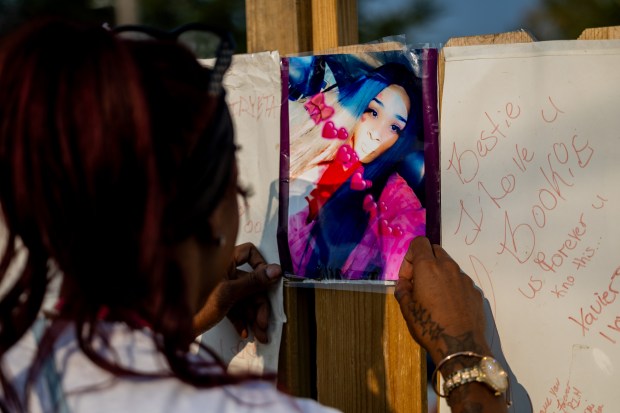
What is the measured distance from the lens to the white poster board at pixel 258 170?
188cm

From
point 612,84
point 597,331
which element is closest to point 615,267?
point 597,331

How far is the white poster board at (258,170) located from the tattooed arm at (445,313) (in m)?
0.42

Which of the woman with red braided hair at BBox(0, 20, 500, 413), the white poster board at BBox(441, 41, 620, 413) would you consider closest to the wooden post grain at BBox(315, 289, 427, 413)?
the white poster board at BBox(441, 41, 620, 413)

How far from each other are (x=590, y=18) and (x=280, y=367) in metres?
2.73

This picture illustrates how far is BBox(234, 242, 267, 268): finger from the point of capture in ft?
6.23

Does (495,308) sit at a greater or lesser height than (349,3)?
lesser

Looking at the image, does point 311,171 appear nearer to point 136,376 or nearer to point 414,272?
point 414,272

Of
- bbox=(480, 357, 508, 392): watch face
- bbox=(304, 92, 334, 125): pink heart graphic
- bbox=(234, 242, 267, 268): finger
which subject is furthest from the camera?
bbox=(234, 242, 267, 268): finger

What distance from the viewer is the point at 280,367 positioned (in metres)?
1.91

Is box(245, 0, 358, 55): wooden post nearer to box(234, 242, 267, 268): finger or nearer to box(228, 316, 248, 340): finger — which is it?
box(234, 242, 267, 268): finger

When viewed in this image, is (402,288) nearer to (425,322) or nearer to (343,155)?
(425,322)

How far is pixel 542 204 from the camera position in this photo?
159 cm

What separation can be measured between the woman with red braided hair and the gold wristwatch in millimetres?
435

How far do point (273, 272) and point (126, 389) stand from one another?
37.4 inches
